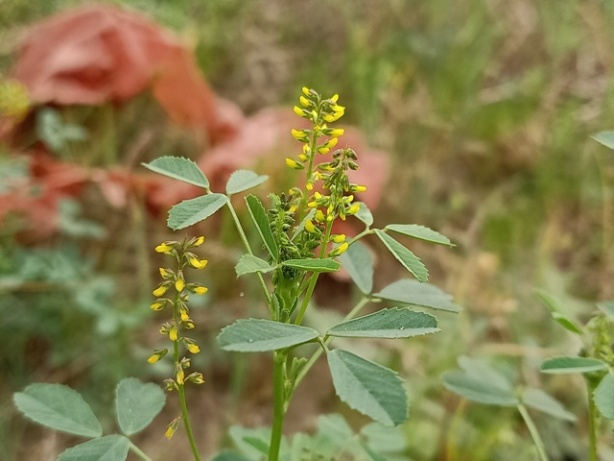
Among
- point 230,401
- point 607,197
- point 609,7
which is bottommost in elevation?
point 230,401

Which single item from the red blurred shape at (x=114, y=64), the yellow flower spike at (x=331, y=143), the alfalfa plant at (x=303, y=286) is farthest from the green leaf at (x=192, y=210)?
the red blurred shape at (x=114, y=64)

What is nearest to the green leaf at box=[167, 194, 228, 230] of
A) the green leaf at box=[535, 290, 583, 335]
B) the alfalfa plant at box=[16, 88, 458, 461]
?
the alfalfa plant at box=[16, 88, 458, 461]

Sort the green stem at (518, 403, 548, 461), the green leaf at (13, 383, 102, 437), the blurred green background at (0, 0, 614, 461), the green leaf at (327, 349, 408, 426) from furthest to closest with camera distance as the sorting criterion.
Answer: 1. the blurred green background at (0, 0, 614, 461)
2. the green stem at (518, 403, 548, 461)
3. the green leaf at (13, 383, 102, 437)
4. the green leaf at (327, 349, 408, 426)

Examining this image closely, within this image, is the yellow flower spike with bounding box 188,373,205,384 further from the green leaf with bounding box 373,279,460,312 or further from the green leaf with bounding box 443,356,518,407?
the green leaf with bounding box 443,356,518,407

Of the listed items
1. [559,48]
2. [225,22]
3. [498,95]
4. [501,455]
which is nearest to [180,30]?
[225,22]

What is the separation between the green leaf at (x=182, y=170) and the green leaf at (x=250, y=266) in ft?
0.42

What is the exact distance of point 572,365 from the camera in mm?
651

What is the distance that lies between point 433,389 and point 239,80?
1289 mm

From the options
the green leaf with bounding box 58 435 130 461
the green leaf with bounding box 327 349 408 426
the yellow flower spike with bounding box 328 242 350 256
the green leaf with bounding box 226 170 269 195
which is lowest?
the green leaf with bounding box 58 435 130 461

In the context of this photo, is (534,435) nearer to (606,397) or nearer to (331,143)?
(606,397)

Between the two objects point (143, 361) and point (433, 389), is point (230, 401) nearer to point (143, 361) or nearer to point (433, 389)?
point (143, 361)

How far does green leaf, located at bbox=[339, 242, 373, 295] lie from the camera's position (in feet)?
2.43

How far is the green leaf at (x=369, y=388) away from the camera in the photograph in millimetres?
486

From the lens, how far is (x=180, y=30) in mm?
2197
